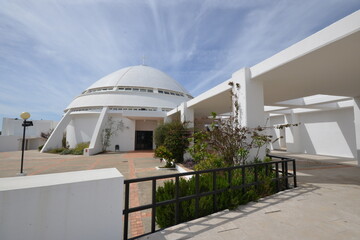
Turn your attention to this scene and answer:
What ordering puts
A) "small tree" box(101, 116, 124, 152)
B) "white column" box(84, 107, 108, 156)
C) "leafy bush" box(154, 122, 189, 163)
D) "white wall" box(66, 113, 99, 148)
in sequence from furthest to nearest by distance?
"white wall" box(66, 113, 99, 148)
"small tree" box(101, 116, 124, 152)
"white column" box(84, 107, 108, 156)
"leafy bush" box(154, 122, 189, 163)

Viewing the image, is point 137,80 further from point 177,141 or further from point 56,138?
point 177,141

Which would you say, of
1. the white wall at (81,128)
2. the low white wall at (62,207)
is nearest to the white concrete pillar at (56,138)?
the white wall at (81,128)

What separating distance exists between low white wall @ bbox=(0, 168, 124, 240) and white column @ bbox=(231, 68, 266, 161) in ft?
14.9

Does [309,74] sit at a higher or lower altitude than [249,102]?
higher

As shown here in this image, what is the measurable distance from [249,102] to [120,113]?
15.7 m

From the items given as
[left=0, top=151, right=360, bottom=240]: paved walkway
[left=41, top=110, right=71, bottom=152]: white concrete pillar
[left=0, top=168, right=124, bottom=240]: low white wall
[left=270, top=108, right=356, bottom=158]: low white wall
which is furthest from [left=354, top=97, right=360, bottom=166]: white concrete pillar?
[left=41, top=110, right=71, bottom=152]: white concrete pillar

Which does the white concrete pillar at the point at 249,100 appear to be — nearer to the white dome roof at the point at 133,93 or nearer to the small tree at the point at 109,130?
the white dome roof at the point at 133,93

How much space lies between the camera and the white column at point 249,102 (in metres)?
5.49

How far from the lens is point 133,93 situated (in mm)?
22391

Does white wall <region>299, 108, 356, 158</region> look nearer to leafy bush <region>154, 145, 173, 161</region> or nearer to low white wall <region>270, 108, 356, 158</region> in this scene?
low white wall <region>270, 108, 356, 158</region>

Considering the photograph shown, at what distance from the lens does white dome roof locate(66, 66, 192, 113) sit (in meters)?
20.7

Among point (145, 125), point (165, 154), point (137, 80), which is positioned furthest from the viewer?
point (137, 80)

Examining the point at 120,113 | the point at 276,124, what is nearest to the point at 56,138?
the point at 120,113

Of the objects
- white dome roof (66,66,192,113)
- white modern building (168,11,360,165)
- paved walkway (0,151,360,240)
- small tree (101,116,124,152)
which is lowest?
paved walkway (0,151,360,240)
